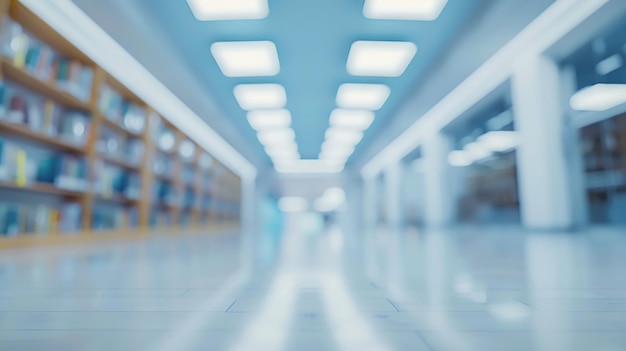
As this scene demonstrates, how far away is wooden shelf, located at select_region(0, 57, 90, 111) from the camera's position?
2.55 m

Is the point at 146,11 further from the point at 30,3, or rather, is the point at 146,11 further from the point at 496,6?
the point at 496,6

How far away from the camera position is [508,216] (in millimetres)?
5156

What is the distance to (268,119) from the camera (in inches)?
259

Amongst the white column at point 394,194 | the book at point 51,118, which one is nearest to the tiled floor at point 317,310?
the book at point 51,118

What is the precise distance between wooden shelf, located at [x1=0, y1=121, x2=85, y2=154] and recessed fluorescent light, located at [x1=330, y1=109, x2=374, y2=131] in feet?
13.2

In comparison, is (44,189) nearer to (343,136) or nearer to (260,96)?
(260,96)

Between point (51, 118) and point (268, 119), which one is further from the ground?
point (268, 119)

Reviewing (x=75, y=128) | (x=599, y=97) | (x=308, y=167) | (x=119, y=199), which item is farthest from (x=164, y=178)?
(x=308, y=167)

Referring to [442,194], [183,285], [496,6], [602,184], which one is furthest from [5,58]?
[442,194]

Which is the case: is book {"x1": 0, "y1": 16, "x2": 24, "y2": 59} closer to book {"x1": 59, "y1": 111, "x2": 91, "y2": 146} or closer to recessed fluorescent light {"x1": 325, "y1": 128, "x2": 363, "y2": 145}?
book {"x1": 59, "y1": 111, "x2": 91, "y2": 146}

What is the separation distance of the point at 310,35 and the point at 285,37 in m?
0.27

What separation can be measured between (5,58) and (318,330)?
9.98 feet

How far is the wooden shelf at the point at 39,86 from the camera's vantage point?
8.36ft

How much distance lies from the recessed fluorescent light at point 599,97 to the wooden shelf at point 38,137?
5.20m
